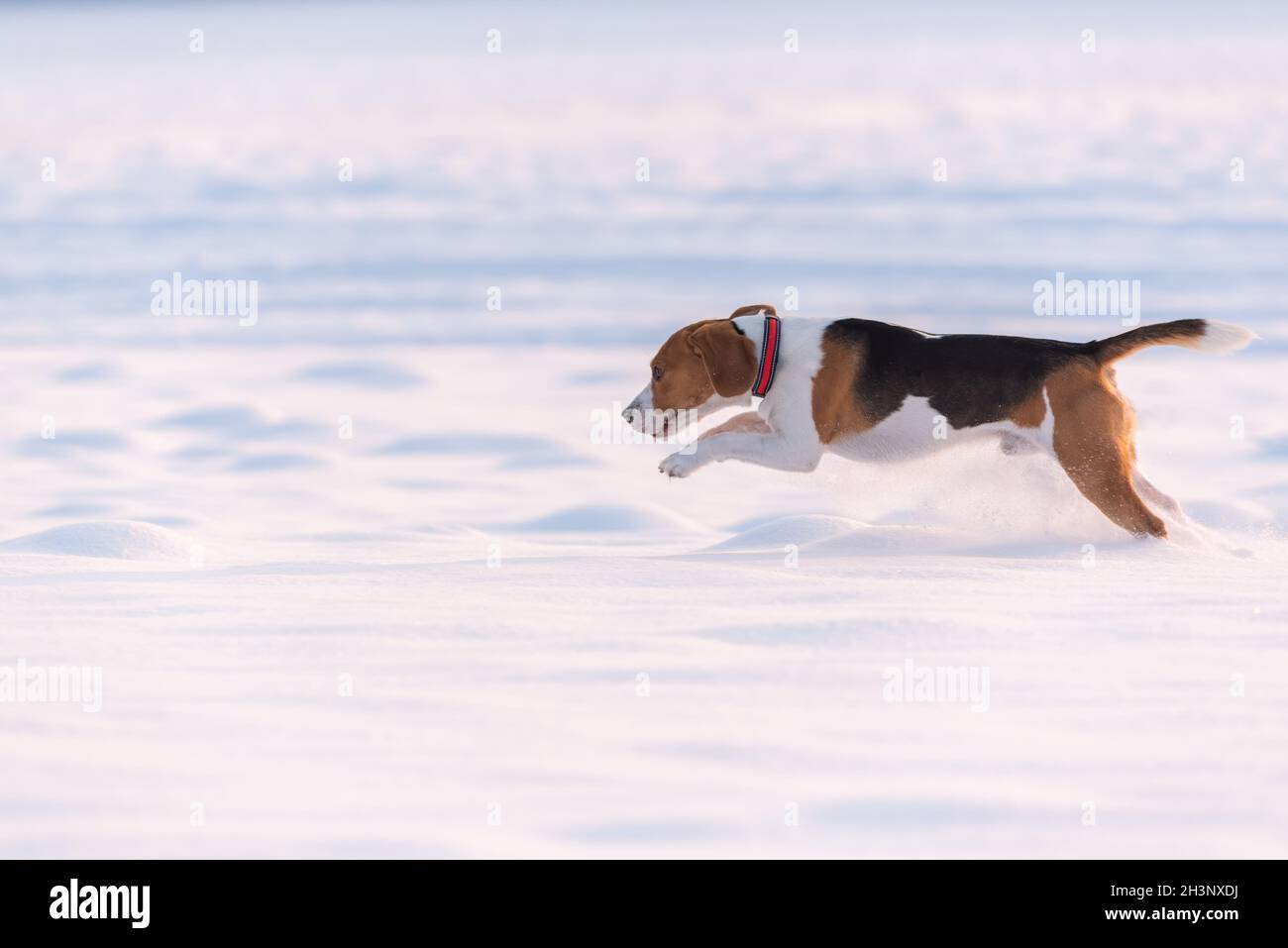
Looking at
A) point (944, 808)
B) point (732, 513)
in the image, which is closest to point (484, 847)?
point (944, 808)

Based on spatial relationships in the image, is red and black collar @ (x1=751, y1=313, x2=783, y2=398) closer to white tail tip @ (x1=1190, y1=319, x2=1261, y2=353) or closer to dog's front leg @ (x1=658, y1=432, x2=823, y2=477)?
dog's front leg @ (x1=658, y1=432, x2=823, y2=477)

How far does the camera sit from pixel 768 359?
650 centimetres

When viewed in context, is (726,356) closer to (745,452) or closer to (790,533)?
(745,452)

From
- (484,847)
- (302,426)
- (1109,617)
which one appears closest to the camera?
(484,847)

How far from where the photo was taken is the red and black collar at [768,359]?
6.50m

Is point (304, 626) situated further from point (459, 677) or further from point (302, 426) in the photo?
point (302, 426)

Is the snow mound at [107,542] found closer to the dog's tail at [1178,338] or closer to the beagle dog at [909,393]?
the beagle dog at [909,393]

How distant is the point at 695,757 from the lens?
4055mm

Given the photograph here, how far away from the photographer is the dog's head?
6.49m

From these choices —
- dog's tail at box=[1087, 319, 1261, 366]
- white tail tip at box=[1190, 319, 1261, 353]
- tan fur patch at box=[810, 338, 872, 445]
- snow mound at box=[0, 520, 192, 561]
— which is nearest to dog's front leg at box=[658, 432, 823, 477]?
tan fur patch at box=[810, 338, 872, 445]

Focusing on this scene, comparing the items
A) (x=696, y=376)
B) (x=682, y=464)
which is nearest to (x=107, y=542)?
(x=682, y=464)

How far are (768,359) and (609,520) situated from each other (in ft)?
5.20

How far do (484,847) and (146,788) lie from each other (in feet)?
2.81

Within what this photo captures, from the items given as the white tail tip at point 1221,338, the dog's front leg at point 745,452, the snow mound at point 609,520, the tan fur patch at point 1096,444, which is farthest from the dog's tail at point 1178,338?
the snow mound at point 609,520
